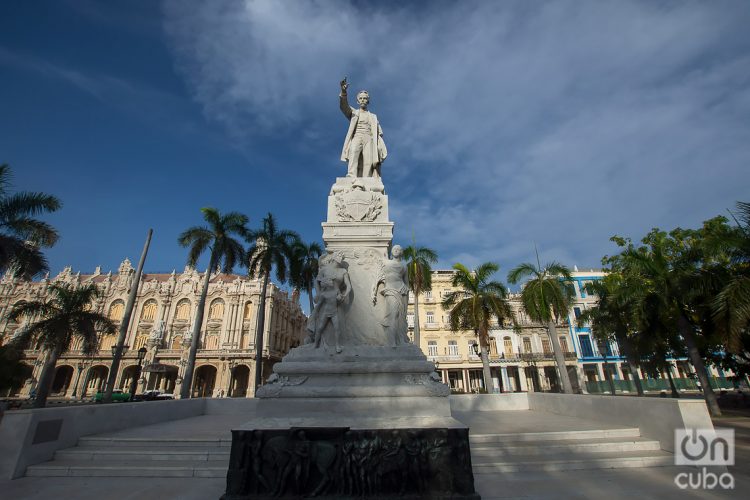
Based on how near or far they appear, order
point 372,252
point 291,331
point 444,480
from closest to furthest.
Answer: point 444,480 < point 372,252 < point 291,331

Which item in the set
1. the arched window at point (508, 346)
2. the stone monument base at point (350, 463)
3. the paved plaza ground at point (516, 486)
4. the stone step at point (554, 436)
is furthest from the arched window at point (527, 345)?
the stone monument base at point (350, 463)

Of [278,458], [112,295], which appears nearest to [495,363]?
[278,458]

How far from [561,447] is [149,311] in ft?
185

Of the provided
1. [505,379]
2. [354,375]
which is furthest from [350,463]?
[505,379]

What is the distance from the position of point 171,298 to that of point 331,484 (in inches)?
2149

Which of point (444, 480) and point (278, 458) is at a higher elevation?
point (278, 458)

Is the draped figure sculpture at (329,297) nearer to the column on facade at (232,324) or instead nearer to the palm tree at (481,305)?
the palm tree at (481,305)

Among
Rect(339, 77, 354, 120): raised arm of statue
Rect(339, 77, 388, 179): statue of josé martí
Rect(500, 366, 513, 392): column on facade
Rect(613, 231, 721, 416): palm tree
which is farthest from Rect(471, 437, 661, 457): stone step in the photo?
Rect(500, 366, 513, 392): column on facade

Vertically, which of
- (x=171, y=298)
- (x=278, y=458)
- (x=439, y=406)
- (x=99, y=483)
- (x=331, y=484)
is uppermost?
(x=171, y=298)

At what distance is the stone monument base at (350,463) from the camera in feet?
12.8

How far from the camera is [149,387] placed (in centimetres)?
4547

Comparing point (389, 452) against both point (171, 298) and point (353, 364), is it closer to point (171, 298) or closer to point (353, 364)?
point (353, 364)

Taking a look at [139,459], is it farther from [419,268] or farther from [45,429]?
[419,268]

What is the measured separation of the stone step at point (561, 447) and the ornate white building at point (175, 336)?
41.7 m
